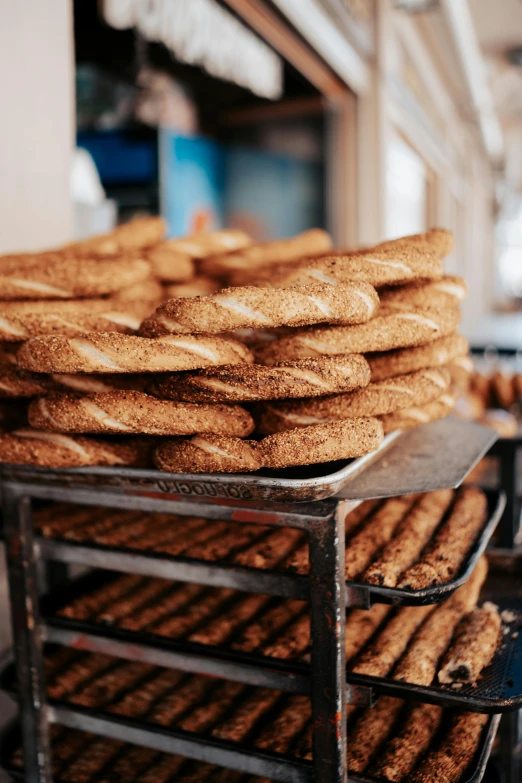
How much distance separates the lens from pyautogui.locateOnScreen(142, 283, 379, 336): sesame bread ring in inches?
41.3

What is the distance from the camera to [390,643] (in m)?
1.27

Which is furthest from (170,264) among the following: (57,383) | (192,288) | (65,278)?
(57,383)

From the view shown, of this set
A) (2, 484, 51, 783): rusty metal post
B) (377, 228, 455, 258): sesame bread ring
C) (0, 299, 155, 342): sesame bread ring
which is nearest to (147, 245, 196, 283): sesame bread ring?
(0, 299, 155, 342): sesame bread ring

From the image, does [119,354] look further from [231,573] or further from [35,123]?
[35,123]

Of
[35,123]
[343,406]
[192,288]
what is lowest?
[343,406]

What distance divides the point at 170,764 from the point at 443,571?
759mm

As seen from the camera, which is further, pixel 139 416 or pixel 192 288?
pixel 192 288

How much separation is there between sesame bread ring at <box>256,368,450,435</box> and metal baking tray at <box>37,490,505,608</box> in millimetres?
266

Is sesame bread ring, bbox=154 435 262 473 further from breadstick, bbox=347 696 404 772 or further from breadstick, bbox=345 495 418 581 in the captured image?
breadstick, bbox=347 696 404 772

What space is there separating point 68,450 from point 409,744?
0.86 m

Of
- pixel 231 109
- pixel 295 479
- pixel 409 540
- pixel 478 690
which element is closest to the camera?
pixel 295 479

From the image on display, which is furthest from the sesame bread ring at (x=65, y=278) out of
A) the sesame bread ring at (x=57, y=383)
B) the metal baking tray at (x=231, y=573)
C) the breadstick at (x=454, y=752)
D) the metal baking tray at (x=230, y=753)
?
the breadstick at (x=454, y=752)

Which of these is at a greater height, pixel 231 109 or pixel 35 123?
pixel 231 109

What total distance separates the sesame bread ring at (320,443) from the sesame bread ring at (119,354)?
0.17 m
